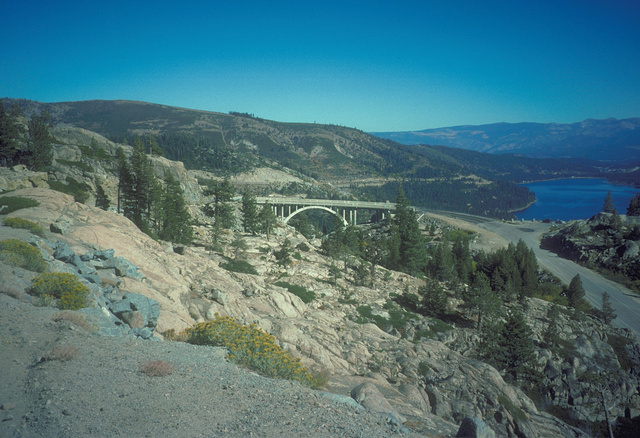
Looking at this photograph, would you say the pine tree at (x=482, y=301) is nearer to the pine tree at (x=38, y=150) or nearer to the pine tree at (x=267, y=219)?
the pine tree at (x=267, y=219)

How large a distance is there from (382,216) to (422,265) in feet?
188

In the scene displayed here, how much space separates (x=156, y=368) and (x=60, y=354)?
7.85ft

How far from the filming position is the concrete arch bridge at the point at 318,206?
3708 inches

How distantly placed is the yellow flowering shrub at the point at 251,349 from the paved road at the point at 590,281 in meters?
59.4

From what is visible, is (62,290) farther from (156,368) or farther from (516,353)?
(516,353)

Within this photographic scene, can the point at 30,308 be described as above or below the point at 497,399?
above

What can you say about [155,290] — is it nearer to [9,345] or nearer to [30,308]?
[30,308]

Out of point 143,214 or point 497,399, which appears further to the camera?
point 143,214

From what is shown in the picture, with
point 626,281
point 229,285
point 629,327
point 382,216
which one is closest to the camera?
point 229,285

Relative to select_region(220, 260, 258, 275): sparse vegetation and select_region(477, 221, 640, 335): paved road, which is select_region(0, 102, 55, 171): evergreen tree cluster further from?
select_region(477, 221, 640, 335): paved road

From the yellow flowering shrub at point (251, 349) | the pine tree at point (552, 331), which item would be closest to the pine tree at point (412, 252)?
the pine tree at point (552, 331)

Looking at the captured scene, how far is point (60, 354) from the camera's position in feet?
28.0

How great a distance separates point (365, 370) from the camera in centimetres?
2034

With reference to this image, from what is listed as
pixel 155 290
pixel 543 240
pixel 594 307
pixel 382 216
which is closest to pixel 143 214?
pixel 155 290
